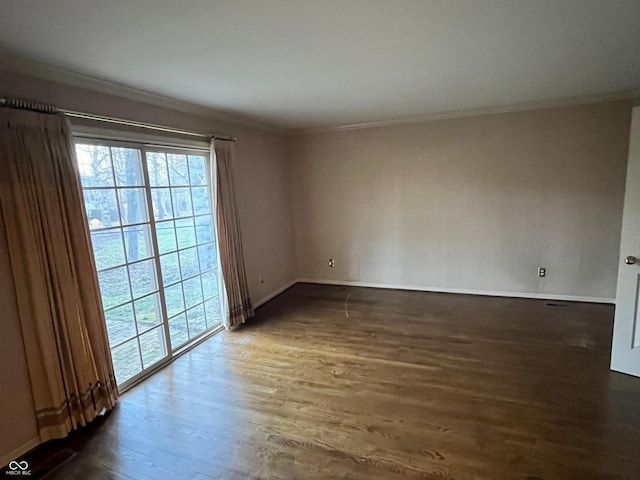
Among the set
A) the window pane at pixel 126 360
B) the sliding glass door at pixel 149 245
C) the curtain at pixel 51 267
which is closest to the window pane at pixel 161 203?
the sliding glass door at pixel 149 245

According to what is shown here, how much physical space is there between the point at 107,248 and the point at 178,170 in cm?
112

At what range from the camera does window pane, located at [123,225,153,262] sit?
2.98m

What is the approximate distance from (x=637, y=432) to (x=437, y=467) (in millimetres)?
1326

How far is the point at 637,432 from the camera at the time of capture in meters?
2.21

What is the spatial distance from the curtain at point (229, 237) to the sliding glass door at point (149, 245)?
0.15m

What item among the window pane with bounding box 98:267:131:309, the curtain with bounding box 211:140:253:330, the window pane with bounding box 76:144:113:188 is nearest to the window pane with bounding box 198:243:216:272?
the curtain with bounding box 211:140:253:330

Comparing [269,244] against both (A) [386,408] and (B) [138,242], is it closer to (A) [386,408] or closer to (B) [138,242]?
(B) [138,242]

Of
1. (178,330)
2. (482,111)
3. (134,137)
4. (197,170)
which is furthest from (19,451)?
(482,111)

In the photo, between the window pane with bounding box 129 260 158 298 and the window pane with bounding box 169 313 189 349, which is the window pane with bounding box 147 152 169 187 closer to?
the window pane with bounding box 129 260 158 298

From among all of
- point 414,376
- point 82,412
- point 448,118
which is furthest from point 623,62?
point 82,412

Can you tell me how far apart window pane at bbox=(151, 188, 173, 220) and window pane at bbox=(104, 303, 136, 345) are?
86cm

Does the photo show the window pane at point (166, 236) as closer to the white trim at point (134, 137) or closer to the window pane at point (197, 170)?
the window pane at point (197, 170)

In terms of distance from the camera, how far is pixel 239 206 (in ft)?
14.6

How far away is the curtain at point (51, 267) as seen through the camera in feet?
7.04
